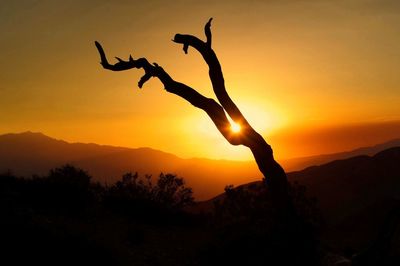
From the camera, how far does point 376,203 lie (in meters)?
44.8

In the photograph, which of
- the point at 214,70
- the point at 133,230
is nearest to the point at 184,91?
the point at 214,70

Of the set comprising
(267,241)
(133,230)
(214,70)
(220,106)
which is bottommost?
(267,241)

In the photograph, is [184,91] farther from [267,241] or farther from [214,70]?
[267,241]

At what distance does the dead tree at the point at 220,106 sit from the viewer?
9789mm

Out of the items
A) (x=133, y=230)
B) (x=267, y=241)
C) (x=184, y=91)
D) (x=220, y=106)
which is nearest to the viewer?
(x=220, y=106)

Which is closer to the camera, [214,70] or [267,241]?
[214,70]

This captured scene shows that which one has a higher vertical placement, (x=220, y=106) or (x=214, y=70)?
(x=214, y=70)

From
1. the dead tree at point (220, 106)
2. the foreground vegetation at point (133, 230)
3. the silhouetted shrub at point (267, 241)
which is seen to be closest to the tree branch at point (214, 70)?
the dead tree at point (220, 106)

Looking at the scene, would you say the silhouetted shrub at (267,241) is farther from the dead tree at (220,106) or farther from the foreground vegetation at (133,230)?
the dead tree at (220,106)

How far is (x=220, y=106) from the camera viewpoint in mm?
10320

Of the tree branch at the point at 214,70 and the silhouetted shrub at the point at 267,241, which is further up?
the tree branch at the point at 214,70

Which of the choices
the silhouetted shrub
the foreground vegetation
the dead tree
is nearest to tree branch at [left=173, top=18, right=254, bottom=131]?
the dead tree

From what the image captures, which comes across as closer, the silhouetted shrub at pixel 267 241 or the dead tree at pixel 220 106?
the silhouetted shrub at pixel 267 241

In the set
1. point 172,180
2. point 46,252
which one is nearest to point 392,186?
point 172,180
